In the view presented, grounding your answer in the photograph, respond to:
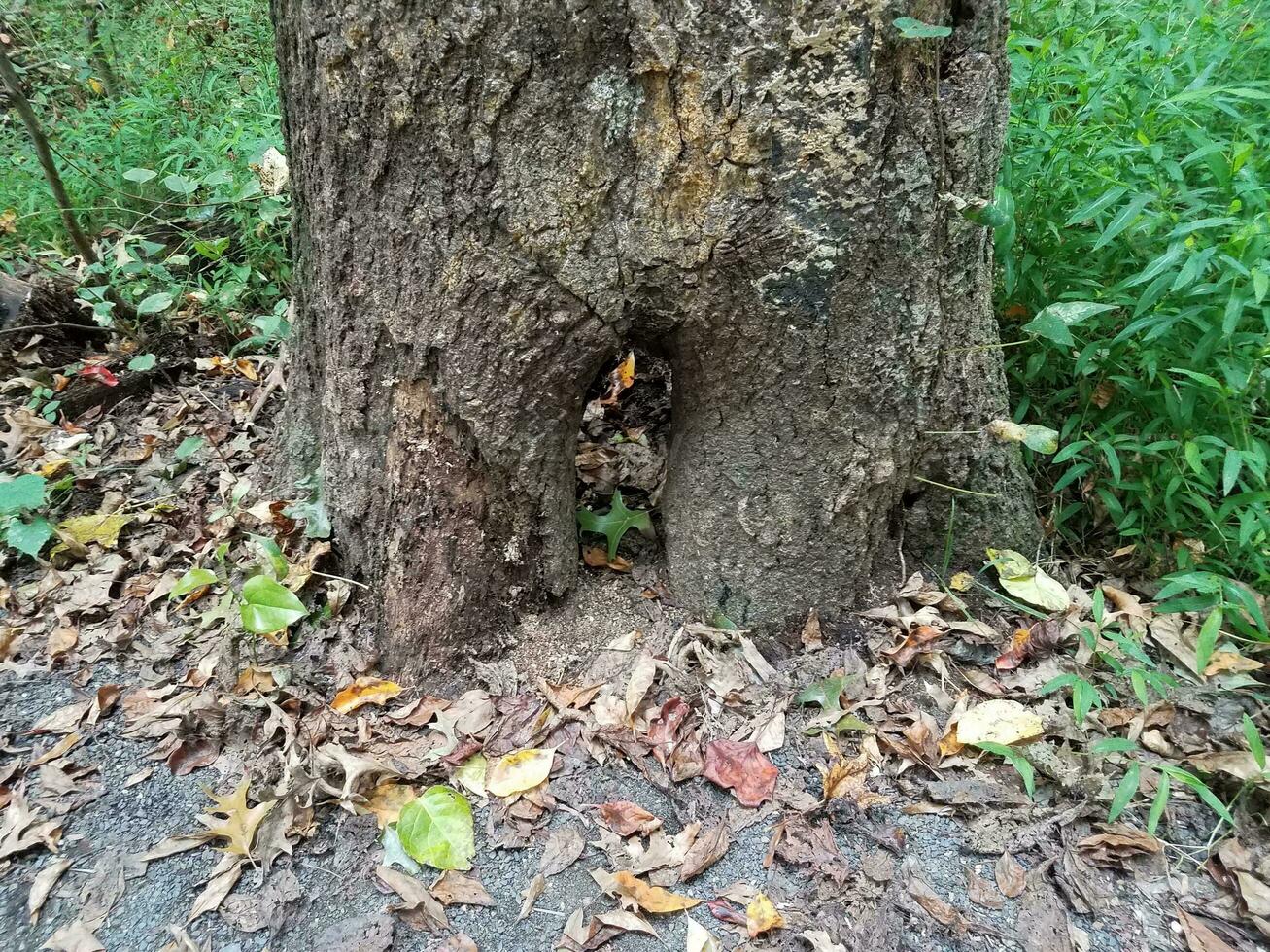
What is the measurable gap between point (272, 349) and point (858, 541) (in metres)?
2.56

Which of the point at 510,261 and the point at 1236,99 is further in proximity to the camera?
the point at 1236,99

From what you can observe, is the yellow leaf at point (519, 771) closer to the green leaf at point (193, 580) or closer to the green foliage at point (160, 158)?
the green leaf at point (193, 580)

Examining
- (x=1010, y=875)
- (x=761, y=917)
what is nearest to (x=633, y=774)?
(x=761, y=917)

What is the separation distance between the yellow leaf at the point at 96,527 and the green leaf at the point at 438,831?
147 cm

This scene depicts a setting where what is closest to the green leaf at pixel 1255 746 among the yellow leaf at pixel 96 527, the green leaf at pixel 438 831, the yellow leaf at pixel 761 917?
the yellow leaf at pixel 761 917

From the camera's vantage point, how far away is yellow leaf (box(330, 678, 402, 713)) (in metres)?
1.90

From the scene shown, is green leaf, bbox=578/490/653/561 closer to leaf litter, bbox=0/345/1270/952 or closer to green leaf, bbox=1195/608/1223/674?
leaf litter, bbox=0/345/1270/952

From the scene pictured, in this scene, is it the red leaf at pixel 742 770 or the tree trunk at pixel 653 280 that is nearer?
the tree trunk at pixel 653 280

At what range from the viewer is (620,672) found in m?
1.95

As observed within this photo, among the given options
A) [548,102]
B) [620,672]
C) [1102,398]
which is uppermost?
[548,102]

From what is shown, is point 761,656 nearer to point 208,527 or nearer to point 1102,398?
point 1102,398

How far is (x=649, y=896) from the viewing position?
1.53m

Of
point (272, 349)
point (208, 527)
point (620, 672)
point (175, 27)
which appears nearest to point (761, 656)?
point (620, 672)

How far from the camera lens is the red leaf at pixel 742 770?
171 cm
